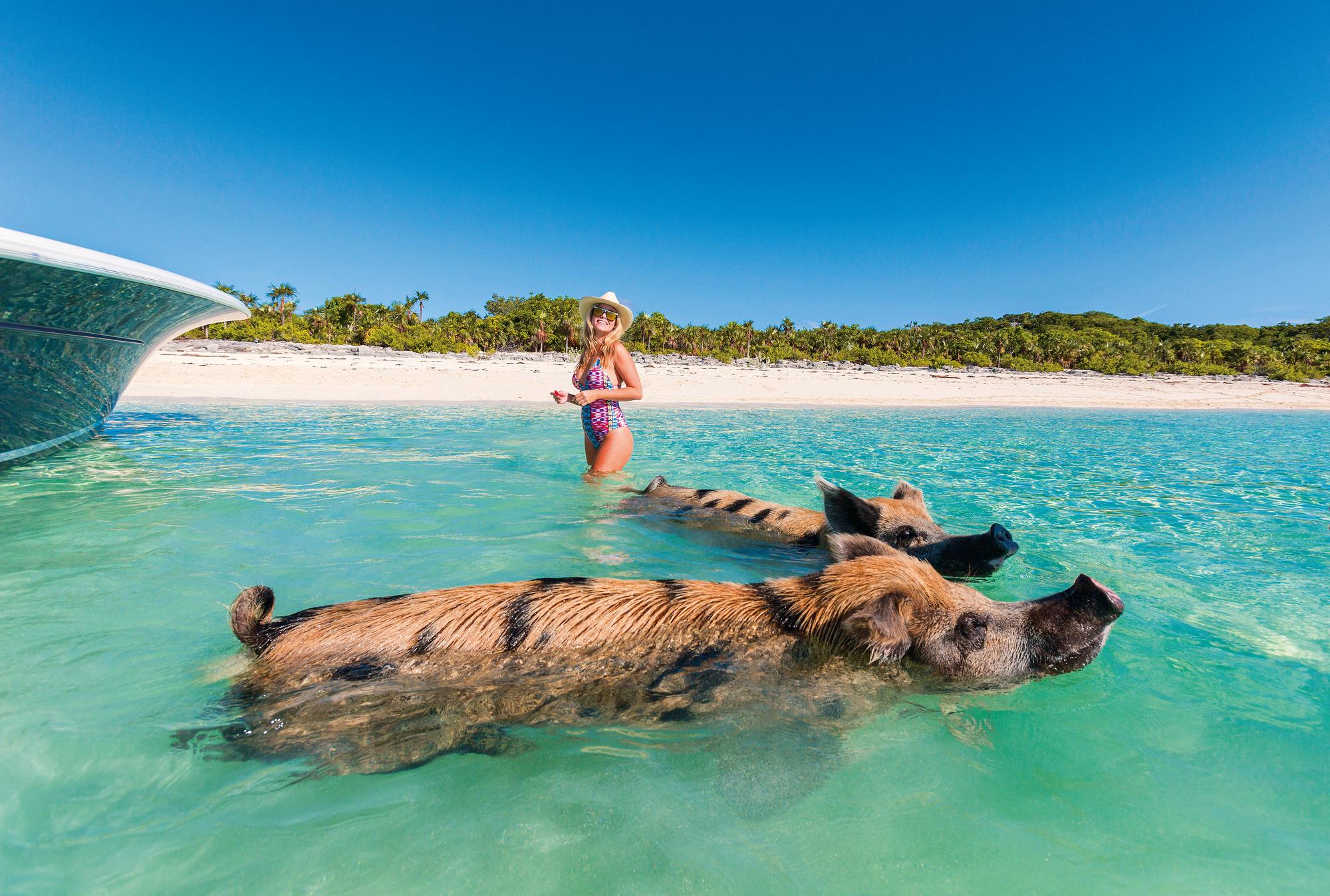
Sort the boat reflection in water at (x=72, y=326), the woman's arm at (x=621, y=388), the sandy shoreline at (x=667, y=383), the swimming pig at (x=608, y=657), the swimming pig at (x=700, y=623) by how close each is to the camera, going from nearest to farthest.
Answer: the swimming pig at (x=608, y=657) → the swimming pig at (x=700, y=623) → the boat reflection in water at (x=72, y=326) → the woman's arm at (x=621, y=388) → the sandy shoreline at (x=667, y=383)

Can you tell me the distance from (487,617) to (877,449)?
490 inches

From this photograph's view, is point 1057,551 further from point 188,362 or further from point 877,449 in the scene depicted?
point 188,362

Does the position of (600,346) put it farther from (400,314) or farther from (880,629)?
(400,314)

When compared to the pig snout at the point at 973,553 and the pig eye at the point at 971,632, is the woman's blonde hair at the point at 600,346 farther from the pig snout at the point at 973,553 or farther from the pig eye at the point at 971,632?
the pig eye at the point at 971,632

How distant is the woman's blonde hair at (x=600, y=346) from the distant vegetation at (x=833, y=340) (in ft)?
127

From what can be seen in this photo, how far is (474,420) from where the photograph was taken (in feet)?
60.3

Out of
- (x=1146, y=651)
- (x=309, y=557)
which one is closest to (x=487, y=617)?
(x=309, y=557)

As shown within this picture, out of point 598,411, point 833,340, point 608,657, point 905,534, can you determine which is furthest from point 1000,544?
point 833,340

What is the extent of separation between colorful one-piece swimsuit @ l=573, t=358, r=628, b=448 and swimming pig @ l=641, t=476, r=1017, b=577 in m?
2.01

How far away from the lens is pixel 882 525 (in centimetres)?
463

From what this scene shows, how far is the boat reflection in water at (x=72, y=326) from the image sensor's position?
5906 millimetres

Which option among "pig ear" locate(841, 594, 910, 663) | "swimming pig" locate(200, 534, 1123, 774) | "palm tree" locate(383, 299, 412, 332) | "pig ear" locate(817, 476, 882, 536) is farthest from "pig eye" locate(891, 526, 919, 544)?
"palm tree" locate(383, 299, 412, 332)

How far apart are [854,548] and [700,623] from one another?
0.94 metres

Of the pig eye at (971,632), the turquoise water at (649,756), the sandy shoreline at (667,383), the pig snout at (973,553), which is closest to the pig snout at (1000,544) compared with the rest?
the pig snout at (973,553)
